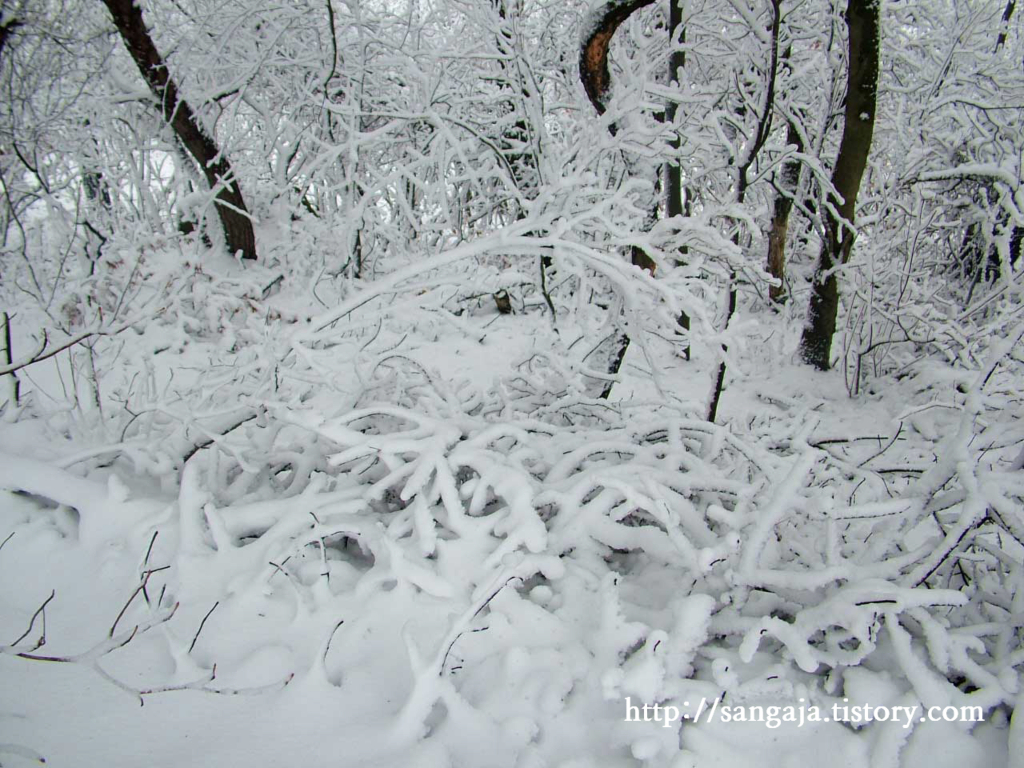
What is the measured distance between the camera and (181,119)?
18.9 ft

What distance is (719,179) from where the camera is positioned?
990 cm

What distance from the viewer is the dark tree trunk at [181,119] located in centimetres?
524

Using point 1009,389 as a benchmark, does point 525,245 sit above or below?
above

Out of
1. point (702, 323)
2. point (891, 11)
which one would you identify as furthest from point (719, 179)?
point (702, 323)

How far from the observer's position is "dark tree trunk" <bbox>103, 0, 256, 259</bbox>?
5238 millimetres

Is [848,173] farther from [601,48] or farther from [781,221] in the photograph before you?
[601,48]

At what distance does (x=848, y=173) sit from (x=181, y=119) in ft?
21.6

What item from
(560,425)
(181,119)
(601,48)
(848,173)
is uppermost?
(181,119)

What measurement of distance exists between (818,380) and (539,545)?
15.1ft

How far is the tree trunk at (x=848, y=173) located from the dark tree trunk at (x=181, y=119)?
523 cm

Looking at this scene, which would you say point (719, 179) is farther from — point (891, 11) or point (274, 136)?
point (274, 136)

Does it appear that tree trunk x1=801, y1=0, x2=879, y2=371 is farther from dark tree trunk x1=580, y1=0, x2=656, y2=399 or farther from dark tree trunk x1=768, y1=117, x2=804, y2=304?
dark tree trunk x1=580, y1=0, x2=656, y2=399

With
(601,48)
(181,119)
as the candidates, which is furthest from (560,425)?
(181,119)

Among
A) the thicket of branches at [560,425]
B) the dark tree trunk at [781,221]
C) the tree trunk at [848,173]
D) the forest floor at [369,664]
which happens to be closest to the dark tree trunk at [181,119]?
the thicket of branches at [560,425]
